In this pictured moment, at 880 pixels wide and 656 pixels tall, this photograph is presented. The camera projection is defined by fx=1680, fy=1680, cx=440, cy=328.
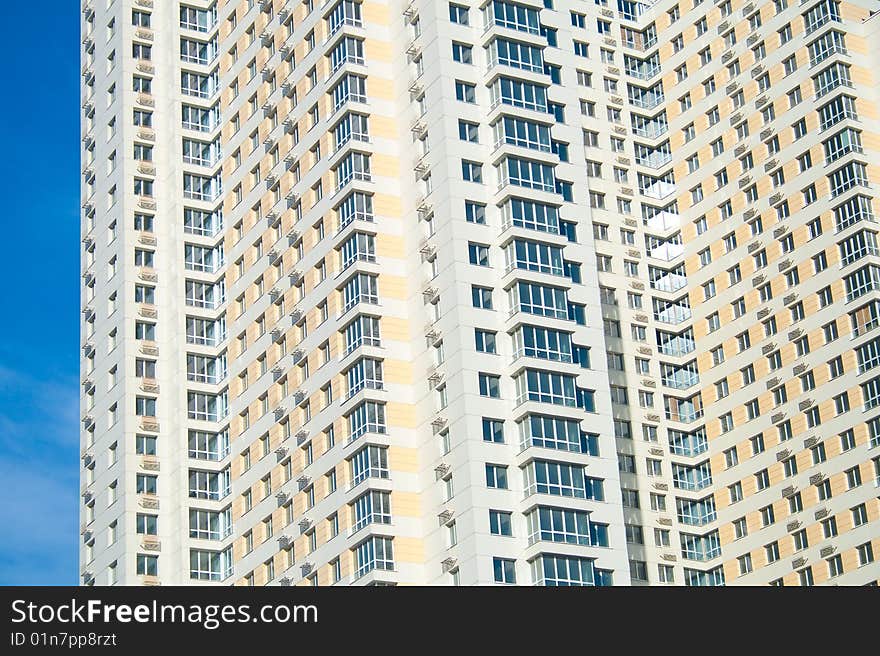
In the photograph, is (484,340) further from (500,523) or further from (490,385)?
(500,523)

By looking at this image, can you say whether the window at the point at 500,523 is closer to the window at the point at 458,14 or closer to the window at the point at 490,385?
the window at the point at 490,385

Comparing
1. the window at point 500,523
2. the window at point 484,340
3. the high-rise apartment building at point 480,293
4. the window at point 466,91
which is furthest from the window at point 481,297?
the window at point 466,91

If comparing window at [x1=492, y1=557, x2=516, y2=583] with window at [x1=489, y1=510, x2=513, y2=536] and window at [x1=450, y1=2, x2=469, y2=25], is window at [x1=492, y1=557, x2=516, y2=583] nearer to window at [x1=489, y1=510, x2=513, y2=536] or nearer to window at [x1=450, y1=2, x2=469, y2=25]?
window at [x1=489, y1=510, x2=513, y2=536]

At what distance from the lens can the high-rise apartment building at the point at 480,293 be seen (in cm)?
9500

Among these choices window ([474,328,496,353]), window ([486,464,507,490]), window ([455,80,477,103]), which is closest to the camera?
window ([486,464,507,490])

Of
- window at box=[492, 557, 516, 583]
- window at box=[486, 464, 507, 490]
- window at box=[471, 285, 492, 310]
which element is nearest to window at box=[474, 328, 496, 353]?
window at box=[471, 285, 492, 310]

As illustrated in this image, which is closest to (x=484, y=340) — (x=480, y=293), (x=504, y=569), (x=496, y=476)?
(x=480, y=293)

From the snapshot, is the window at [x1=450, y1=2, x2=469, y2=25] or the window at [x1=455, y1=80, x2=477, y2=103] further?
the window at [x1=450, y1=2, x2=469, y2=25]

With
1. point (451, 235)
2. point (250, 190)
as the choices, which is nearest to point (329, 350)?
point (451, 235)

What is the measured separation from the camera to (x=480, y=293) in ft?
316

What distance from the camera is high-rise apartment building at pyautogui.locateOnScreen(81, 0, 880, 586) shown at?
95000 mm

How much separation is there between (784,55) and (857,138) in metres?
9.59

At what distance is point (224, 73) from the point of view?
123m
